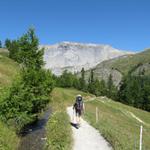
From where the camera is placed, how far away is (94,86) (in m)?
182

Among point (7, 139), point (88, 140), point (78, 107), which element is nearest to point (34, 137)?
point (7, 139)

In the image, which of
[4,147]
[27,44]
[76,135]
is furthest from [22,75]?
[27,44]

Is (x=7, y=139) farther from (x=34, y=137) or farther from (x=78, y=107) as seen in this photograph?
(x=78, y=107)

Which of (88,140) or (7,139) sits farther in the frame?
(88,140)

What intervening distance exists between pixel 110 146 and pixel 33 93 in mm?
10624

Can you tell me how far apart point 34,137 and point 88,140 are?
478cm

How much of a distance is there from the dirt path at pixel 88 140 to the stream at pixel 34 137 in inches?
93.8

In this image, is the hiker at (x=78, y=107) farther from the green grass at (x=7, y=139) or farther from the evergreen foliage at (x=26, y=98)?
the green grass at (x=7, y=139)

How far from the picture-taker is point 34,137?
28.6 metres

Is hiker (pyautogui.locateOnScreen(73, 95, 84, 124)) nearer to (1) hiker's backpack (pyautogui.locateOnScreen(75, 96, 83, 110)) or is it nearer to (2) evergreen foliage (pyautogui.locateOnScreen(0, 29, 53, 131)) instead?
(1) hiker's backpack (pyautogui.locateOnScreen(75, 96, 83, 110))

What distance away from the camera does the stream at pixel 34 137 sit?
25297mm

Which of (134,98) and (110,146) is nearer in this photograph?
(110,146)

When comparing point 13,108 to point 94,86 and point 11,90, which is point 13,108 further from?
point 94,86

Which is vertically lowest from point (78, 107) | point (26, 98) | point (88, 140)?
point (88, 140)
